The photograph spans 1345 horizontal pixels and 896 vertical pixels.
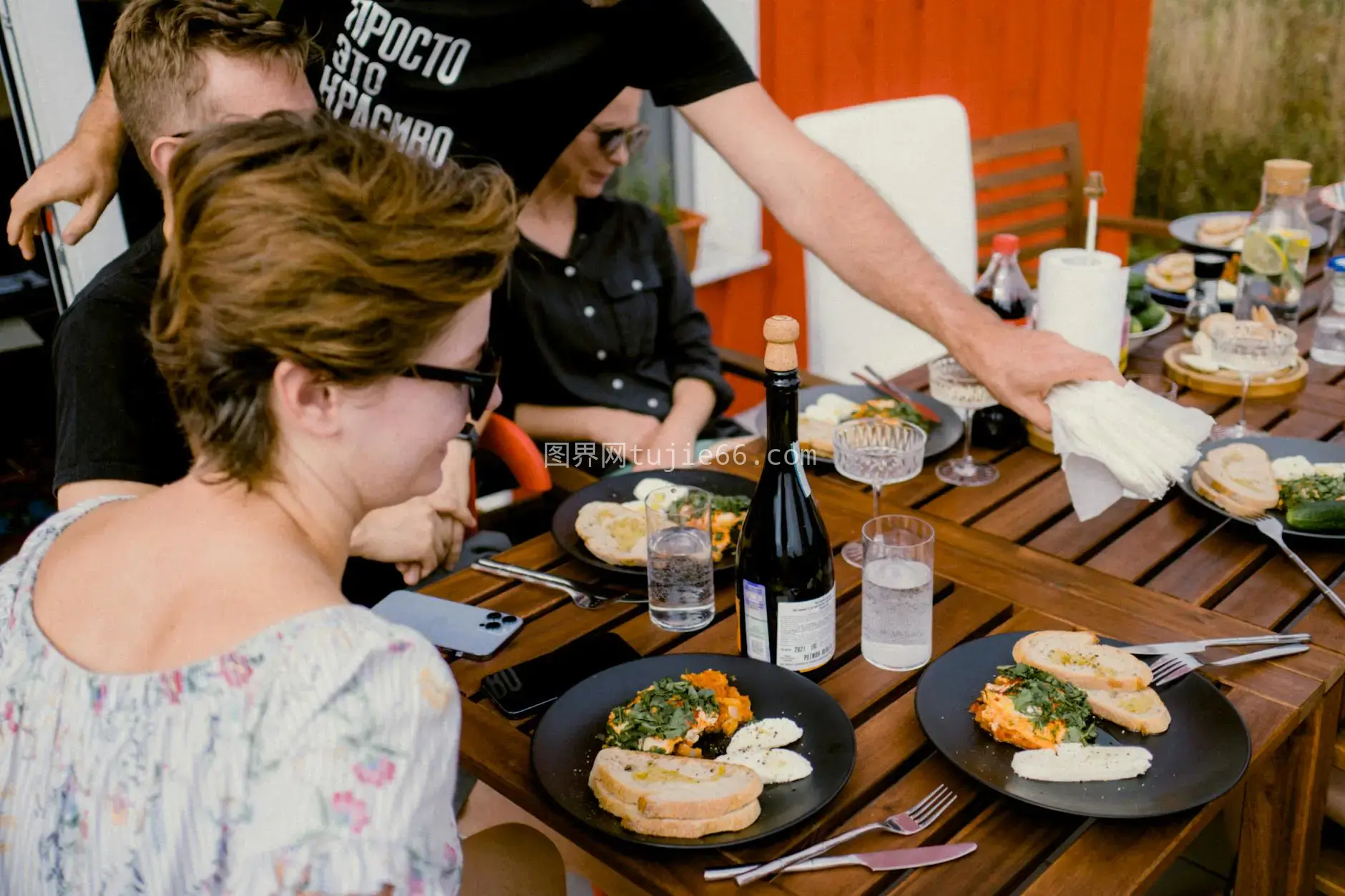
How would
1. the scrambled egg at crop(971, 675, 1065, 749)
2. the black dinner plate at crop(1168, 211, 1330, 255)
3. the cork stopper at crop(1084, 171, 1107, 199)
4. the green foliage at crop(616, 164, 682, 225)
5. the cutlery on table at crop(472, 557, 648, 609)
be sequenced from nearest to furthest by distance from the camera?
1. the scrambled egg at crop(971, 675, 1065, 749)
2. the cutlery on table at crop(472, 557, 648, 609)
3. the cork stopper at crop(1084, 171, 1107, 199)
4. the black dinner plate at crop(1168, 211, 1330, 255)
5. the green foliage at crop(616, 164, 682, 225)

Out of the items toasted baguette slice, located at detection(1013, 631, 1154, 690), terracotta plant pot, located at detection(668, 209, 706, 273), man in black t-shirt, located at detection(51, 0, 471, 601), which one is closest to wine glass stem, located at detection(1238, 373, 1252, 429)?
toasted baguette slice, located at detection(1013, 631, 1154, 690)

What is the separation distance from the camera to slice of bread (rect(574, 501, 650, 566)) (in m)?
1.49

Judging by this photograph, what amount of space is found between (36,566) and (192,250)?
0.32 meters

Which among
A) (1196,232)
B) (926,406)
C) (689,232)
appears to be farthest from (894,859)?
(689,232)

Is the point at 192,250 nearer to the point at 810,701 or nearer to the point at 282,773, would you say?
the point at 282,773

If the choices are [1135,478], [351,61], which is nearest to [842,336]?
[351,61]

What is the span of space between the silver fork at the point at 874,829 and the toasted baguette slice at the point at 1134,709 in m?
0.19

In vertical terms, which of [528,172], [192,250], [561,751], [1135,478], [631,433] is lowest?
[631,433]

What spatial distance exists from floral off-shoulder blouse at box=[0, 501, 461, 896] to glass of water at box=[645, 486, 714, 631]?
1.70ft

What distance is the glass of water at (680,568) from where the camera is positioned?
1.38 metres

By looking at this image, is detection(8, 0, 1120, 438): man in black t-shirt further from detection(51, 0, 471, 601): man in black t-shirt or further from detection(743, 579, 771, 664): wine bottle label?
detection(743, 579, 771, 664): wine bottle label

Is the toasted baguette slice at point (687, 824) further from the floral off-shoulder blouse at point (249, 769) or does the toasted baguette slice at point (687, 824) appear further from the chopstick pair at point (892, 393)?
the chopstick pair at point (892, 393)

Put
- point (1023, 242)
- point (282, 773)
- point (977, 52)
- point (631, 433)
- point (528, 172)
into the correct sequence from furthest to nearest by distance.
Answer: point (977, 52)
point (1023, 242)
point (631, 433)
point (528, 172)
point (282, 773)

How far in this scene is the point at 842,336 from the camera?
8.87 feet
